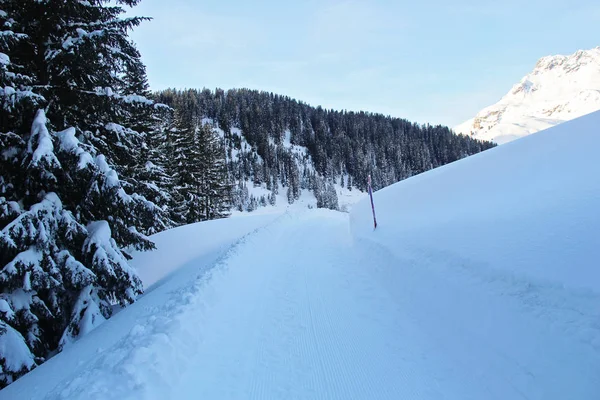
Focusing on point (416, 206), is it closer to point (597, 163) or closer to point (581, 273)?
point (597, 163)

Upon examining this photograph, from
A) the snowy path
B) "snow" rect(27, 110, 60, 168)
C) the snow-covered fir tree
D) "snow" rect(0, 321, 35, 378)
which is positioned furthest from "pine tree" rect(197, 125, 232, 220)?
the snowy path

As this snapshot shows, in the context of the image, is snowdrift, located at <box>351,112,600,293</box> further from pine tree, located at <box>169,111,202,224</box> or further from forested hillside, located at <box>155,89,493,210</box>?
forested hillside, located at <box>155,89,493,210</box>

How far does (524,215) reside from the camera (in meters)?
5.13

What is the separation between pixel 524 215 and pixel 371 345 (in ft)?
10.8

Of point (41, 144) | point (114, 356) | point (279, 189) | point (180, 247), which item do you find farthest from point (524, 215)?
point (279, 189)

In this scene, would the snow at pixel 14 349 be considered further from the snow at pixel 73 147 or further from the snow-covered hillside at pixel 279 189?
the snow-covered hillside at pixel 279 189

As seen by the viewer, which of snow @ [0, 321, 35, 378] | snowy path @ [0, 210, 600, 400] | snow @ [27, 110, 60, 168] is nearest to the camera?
snowy path @ [0, 210, 600, 400]

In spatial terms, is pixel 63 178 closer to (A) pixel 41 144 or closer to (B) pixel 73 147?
(B) pixel 73 147

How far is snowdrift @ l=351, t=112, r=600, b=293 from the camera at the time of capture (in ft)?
12.3

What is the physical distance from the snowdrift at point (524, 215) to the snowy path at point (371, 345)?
305 mm

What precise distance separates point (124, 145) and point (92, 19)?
3384 millimetres

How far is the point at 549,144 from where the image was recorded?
775cm

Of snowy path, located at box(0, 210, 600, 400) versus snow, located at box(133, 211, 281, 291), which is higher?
snow, located at box(133, 211, 281, 291)

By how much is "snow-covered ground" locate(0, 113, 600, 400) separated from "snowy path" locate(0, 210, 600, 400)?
2 centimetres
